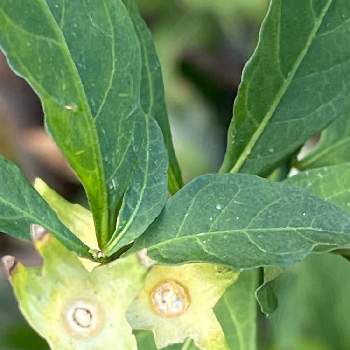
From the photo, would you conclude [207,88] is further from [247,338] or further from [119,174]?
[119,174]

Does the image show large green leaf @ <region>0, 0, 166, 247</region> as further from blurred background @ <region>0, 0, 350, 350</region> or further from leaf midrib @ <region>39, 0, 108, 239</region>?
blurred background @ <region>0, 0, 350, 350</region>

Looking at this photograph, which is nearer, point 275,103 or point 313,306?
point 275,103

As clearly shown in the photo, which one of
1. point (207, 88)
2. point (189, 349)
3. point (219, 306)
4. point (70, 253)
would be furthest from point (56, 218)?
point (207, 88)

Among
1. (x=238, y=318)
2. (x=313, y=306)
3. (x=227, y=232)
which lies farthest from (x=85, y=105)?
(x=313, y=306)

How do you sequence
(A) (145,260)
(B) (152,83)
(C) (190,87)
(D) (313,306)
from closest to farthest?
(A) (145,260), (B) (152,83), (D) (313,306), (C) (190,87)

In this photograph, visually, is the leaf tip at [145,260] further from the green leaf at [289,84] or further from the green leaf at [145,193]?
the green leaf at [289,84]

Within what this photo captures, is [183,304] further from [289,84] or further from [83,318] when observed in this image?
[289,84]
